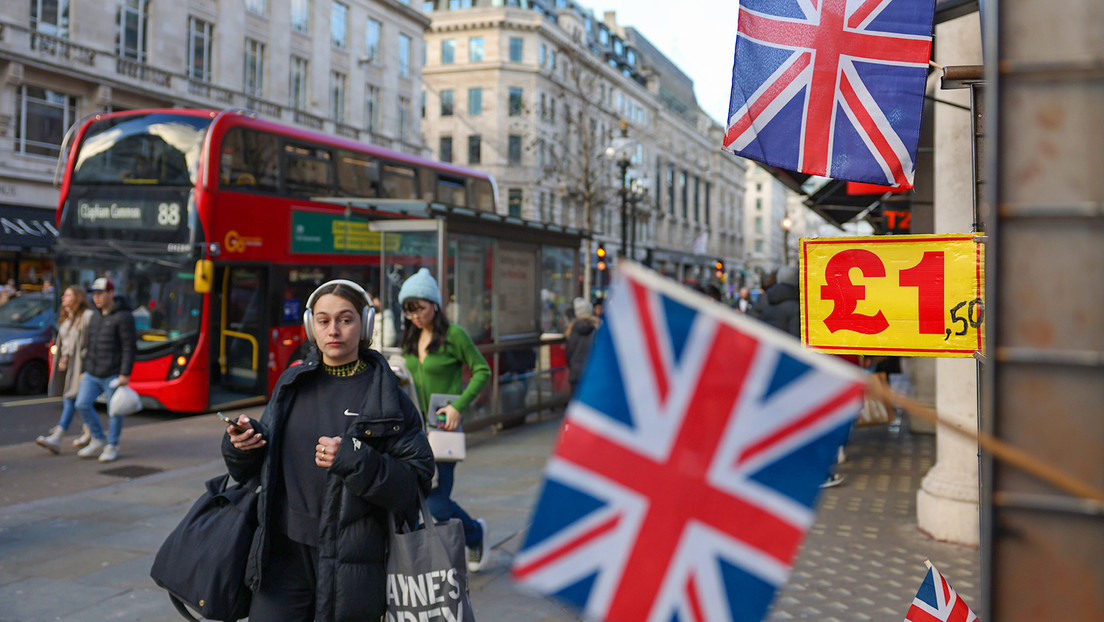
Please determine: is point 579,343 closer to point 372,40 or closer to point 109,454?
point 109,454

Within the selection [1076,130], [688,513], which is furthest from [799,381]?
[1076,130]

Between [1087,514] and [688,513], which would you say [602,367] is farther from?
[1087,514]

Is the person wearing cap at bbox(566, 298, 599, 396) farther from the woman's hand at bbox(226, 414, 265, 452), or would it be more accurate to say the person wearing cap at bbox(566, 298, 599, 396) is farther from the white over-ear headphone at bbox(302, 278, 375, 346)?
the woman's hand at bbox(226, 414, 265, 452)

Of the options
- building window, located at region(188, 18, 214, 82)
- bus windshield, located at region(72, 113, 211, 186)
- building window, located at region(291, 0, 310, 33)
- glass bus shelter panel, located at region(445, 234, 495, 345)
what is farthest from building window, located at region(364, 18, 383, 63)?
glass bus shelter panel, located at region(445, 234, 495, 345)

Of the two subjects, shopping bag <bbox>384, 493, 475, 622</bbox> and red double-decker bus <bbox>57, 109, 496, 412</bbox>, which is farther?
red double-decker bus <bbox>57, 109, 496, 412</bbox>

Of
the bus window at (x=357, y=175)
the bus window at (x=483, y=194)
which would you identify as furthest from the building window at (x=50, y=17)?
the bus window at (x=357, y=175)

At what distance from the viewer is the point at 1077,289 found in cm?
154

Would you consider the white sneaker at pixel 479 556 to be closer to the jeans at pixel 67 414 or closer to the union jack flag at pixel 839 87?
the union jack flag at pixel 839 87

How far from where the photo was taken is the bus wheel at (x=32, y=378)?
556 inches

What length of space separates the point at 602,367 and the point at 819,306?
2451 millimetres

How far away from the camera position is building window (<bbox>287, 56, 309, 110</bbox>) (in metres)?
35.8

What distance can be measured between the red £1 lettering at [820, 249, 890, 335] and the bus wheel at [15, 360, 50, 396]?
1404 centimetres

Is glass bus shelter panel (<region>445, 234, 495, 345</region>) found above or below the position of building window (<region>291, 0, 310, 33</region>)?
below

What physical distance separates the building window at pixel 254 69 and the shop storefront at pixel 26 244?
952 cm
